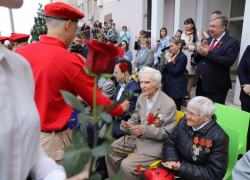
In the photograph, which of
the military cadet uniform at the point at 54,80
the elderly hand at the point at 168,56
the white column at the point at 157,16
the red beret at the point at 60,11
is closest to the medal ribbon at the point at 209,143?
the military cadet uniform at the point at 54,80

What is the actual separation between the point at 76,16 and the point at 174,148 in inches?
64.6

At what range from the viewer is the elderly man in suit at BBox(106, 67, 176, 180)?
7.34ft

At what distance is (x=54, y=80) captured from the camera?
4.28 ft

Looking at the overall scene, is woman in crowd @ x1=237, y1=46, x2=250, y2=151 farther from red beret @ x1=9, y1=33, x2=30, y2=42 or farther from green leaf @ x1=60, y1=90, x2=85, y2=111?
red beret @ x1=9, y1=33, x2=30, y2=42

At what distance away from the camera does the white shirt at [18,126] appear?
63cm

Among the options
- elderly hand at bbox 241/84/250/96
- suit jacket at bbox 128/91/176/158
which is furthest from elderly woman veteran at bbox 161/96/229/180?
elderly hand at bbox 241/84/250/96

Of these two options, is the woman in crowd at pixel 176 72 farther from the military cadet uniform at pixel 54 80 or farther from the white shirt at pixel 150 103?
the military cadet uniform at pixel 54 80

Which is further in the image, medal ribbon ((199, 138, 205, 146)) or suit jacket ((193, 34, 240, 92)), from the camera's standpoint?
suit jacket ((193, 34, 240, 92))

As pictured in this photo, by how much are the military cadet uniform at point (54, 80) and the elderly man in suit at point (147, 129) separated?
32.4 inches

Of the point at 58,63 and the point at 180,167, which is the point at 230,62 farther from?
Answer: the point at 58,63

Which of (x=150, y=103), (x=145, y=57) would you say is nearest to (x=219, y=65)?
(x=150, y=103)

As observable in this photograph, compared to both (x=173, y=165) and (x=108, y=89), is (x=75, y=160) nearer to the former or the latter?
(x=173, y=165)

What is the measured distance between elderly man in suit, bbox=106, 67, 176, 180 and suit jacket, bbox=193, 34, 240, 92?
107 cm

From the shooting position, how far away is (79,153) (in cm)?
42
